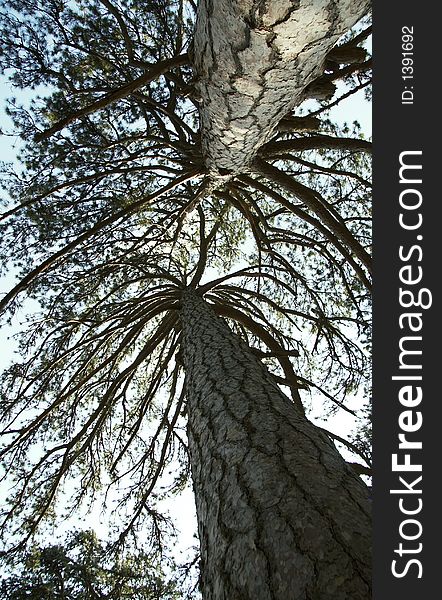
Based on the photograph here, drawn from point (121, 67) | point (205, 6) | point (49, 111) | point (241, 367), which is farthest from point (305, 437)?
point (49, 111)

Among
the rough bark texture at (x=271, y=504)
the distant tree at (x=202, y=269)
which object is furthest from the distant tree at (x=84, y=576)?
the rough bark texture at (x=271, y=504)

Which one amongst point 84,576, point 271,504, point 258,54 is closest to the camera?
point 271,504

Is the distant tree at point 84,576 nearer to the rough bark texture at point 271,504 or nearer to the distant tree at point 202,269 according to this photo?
the distant tree at point 202,269

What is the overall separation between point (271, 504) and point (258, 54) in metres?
1.58

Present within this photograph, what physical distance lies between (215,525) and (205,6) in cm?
184

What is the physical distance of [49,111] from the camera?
4.01 metres

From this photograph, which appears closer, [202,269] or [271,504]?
[271,504]

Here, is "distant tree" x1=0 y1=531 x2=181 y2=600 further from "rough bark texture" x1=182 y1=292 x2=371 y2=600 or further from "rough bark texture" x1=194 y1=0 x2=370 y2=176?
"rough bark texture" x1=194 y1=0 x2=370 y2=176

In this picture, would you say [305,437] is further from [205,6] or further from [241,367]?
[205,6]

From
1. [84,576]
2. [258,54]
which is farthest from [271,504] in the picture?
[84,576]

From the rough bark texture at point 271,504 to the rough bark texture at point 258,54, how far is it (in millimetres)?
1324

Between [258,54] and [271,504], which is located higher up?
[258,54]

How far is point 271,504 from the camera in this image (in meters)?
1.30

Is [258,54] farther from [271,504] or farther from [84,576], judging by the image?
[84,576]
